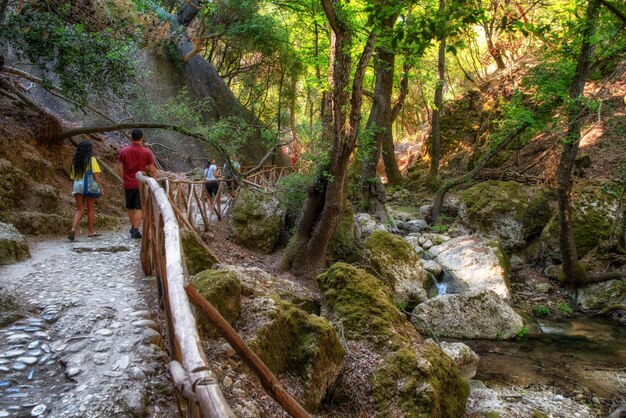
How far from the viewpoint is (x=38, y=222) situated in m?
6.76

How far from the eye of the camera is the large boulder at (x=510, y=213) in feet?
40.2

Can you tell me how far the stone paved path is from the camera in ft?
8.14

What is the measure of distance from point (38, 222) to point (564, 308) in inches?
431

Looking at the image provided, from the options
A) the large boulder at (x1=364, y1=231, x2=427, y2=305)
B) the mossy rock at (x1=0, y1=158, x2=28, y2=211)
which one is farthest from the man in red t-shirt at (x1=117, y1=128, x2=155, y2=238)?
the large boulder at (x1=364, y1=231, x2=427, y2=305)

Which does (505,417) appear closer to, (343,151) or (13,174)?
(343,151)

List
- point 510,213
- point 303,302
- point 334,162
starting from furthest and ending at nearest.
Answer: point 510,213
point 334,162
point 303,302

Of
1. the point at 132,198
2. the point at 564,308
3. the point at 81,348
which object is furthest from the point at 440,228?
the point at 81,348

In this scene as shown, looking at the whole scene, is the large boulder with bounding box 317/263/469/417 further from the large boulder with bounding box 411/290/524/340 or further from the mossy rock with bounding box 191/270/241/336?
the large boulder with bounding box 411/290/524/340

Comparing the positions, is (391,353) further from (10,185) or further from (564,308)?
(10,185)

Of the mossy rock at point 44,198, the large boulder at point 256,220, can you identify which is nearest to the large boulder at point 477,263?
the large boulder at point 256,220

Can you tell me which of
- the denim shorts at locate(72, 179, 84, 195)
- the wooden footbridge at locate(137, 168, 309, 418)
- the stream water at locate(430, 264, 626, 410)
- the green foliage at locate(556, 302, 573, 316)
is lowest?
the stream water at locate(430, 264, 626, 410)

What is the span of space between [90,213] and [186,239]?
7.64 ft

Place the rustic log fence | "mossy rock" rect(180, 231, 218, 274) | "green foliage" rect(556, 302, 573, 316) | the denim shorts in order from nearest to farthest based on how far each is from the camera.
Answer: "mossy rock" rect(180, 231, 218, 274)
the denim shorts
the rustic log fence
"green foliage" rect(556, 302, 573, 316)

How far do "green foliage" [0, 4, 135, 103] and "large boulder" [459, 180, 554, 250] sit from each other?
1041 cm
